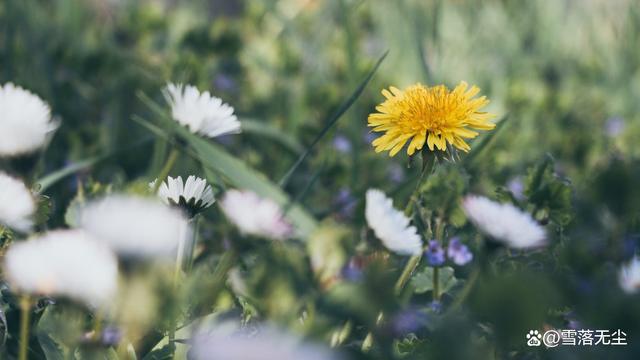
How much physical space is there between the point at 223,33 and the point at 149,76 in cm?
32

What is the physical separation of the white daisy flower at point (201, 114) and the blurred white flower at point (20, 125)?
16 cm

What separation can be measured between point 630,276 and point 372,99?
3.45 feet

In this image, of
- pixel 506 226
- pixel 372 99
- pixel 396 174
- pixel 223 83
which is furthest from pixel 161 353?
pixel 223 83

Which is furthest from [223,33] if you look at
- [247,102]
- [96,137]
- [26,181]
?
[26,181]

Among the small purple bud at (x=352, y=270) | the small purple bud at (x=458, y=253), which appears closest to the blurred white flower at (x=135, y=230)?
A: the small purple bud at (x=352, y=270)

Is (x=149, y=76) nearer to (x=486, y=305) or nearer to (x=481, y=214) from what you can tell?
(x=481, y=214)

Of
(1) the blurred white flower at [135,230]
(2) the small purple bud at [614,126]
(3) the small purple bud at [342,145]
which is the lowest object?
(1) the blurred white flower at [135,230]

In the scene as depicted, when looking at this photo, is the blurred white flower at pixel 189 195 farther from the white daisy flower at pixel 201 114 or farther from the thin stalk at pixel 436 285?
the thin stalk at pixel 436 285

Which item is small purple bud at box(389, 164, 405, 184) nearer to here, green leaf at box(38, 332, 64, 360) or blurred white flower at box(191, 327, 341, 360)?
green leaf at box(38, 332, 64, 360)

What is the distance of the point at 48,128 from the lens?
2.49ft

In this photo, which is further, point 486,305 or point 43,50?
point 43,50

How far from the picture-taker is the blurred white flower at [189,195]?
767 millimetres

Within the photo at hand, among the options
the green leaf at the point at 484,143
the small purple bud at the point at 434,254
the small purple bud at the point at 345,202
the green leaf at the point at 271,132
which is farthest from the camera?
the green leaf at the point at 271,132

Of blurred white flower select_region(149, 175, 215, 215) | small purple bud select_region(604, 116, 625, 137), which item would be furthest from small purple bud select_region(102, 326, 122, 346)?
small purple bud select_region(604, 116, 625, 137)
